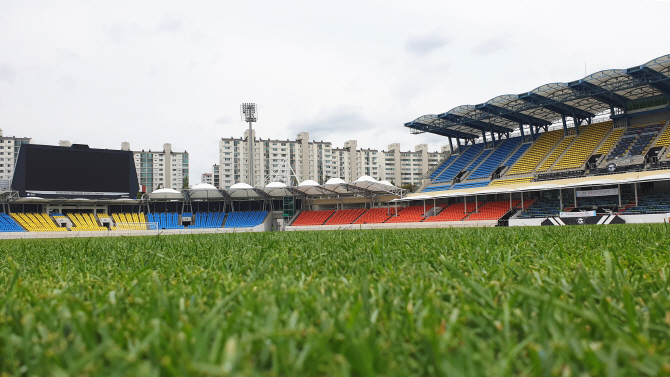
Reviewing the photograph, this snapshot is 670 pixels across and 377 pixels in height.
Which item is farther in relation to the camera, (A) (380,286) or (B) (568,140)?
(B) (568,140)

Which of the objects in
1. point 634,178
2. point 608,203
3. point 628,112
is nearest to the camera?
point 634,178

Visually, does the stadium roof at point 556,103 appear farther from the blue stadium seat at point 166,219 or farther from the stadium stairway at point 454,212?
the blue stadium seat at point 166,219

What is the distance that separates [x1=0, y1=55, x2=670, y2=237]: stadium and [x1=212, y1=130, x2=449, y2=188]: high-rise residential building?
185 ft

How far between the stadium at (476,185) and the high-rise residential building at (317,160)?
5640cm

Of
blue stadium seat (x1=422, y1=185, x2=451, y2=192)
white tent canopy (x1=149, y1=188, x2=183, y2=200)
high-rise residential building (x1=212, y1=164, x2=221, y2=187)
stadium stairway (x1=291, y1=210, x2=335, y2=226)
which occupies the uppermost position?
high-rise residential building (x1=212, y1=164, x2=221, y2=187)

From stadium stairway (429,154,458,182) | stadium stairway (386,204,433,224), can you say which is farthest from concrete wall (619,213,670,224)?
stadium stairway (429,154,458,182)

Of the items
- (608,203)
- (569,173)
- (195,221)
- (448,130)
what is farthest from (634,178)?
(195,221)

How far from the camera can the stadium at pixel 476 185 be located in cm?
2609

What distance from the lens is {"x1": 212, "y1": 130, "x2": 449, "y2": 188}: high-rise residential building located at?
101 metres

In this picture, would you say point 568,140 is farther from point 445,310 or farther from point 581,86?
point 445,310

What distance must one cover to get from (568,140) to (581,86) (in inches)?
289

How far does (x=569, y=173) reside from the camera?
1155 inches

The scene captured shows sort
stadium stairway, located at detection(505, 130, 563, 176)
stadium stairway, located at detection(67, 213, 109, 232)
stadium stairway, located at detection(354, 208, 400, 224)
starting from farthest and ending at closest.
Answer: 1. stadium stairway, located at detection(354, 208, 400, 224)
2. stadium stairway, located at detection(67, 213, 109, 232)
3. stadium stairway, located at detection(505, 130, 563, 176)

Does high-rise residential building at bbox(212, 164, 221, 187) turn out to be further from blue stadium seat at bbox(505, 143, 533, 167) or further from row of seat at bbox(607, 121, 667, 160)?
row of seat at bbox(607, 121, 667, 160)
